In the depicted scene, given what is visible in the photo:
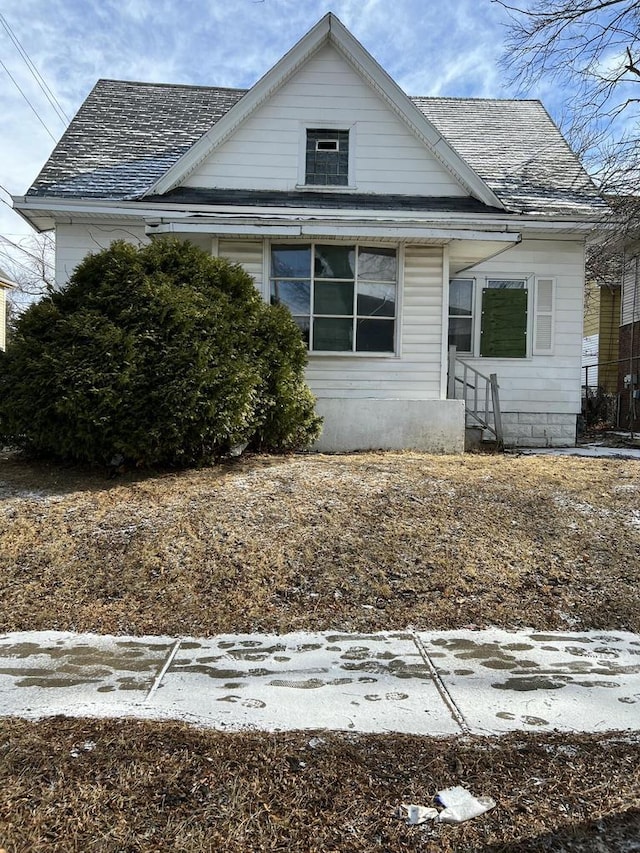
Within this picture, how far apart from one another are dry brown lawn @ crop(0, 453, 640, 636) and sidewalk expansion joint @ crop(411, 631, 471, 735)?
0.29 m

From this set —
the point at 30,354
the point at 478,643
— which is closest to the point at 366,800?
the point at 478,643

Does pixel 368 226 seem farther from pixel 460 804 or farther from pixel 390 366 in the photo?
pixel 460 804

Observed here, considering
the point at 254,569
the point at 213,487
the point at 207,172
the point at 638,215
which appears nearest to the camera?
the point at 254,569

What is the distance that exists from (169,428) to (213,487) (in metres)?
0.78

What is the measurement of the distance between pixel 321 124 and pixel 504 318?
4777 millimetres

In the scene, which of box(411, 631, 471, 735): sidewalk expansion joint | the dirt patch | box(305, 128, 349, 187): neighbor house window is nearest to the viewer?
the dirt patch

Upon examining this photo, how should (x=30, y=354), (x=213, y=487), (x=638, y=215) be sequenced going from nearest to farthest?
(x=213, y=487) < (x=30, y=354) < (x=638, y=215)

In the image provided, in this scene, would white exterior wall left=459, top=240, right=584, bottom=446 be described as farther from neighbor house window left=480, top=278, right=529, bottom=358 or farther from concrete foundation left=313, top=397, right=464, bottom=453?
concrete foundation left=313, top=397, right=464, bottom=453

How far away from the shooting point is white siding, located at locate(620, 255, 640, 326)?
1588 cm

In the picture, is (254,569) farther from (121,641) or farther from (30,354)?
(30,354)

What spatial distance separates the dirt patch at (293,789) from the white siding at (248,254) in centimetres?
767

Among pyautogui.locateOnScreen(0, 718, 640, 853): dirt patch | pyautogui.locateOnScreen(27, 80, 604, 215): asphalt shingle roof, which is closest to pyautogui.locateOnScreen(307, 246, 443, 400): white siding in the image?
pyautogui.locateOnScreen(27, 80, 604, 215): asphalt shingle roof

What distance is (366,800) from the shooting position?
224 cm

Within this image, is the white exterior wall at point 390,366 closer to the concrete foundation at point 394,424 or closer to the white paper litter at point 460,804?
the concrete foundation at point 394,424
